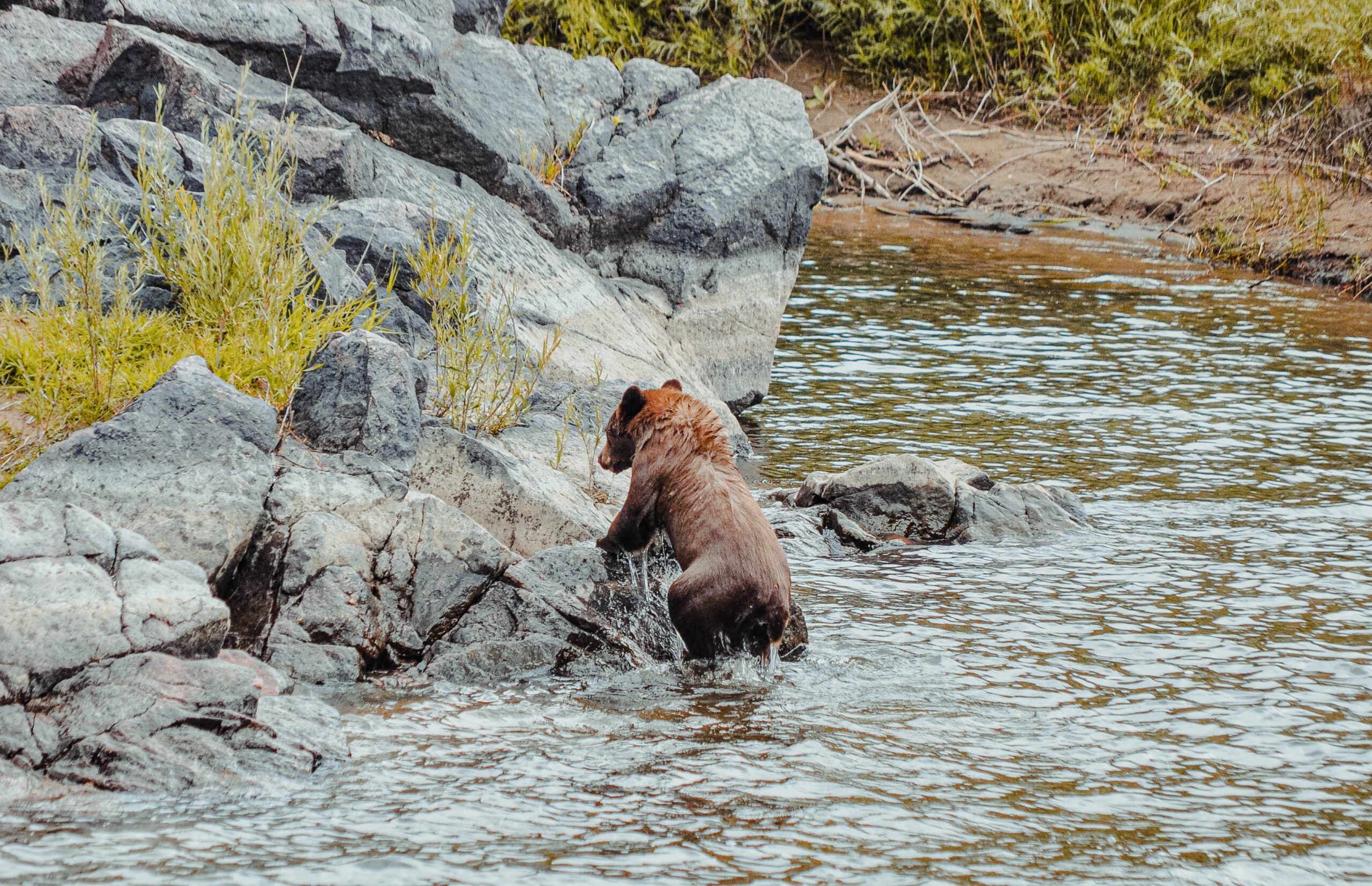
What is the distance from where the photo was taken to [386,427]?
21.9 ft

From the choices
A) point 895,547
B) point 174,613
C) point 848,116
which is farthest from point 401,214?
point 848,116

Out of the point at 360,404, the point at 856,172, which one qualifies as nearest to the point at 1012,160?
the point at 856,172

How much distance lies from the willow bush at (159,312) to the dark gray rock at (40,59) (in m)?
2.03

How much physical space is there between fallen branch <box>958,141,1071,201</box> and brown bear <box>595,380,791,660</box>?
17578mm

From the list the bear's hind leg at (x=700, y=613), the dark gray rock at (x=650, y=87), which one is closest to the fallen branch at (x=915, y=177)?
the dark gray rock at (x=650, y=87)

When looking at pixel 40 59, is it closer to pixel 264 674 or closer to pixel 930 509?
pixel 264 674

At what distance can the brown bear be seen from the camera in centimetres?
604

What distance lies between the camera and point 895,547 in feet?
27.6

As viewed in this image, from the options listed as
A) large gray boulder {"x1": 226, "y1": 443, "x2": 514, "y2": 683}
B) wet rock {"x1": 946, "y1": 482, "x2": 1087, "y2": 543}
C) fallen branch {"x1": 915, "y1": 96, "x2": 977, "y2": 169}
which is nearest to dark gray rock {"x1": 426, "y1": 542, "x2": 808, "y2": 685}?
large gray boulder {"x1": 226, "y1": 443, "x2": 514, "y2": 683}

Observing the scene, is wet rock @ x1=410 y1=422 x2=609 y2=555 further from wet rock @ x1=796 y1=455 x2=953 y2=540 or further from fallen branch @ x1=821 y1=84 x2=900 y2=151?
fallen branch @ x1=821 y1=84 x2=900 y2=151

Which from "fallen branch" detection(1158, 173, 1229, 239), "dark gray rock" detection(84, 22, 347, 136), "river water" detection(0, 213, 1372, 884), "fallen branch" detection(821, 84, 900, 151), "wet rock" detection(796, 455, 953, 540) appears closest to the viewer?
"river water" detection(0, 213, 1372, 884)

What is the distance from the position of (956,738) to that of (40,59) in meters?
8.50

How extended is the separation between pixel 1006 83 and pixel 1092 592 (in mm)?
19942

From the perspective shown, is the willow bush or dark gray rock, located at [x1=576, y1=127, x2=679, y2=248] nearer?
the willow bush
